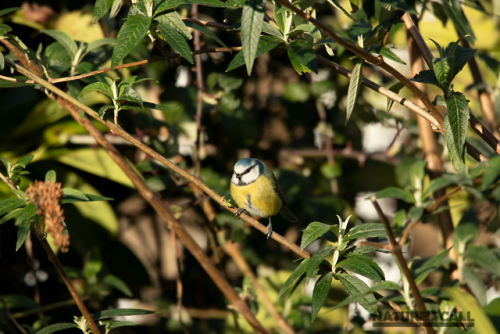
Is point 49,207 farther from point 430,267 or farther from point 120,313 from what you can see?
point 430,267

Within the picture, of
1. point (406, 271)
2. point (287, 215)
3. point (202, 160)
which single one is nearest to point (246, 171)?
point (202, 160)

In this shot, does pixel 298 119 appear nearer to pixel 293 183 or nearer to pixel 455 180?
pixel 293 183

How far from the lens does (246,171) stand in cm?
244

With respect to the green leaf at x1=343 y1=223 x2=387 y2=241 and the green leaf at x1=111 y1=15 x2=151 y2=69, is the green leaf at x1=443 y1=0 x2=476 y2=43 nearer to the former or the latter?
the green leaf at x1=343 y1=223 x2=387 y2=241

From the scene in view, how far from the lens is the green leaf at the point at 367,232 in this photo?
1.37 meters

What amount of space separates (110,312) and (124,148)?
4.60 feet

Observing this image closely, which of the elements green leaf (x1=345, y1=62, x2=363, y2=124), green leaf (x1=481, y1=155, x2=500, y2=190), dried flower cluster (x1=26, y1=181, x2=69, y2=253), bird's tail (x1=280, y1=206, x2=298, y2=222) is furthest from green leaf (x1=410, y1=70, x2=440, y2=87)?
bird's tail (x1=280, y1=206, x2=298, y2=222)

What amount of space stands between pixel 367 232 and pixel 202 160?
1382mm

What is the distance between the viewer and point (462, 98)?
1.21m

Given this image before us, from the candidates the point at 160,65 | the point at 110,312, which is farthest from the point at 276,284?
the point at 160,65

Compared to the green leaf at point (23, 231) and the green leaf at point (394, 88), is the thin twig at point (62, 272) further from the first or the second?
the green leaf at point (394, 88)

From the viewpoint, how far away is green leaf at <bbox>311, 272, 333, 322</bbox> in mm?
1271

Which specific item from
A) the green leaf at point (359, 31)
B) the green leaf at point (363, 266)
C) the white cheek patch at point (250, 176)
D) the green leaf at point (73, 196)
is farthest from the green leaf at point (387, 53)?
the white cheek patch at point (250, 176)

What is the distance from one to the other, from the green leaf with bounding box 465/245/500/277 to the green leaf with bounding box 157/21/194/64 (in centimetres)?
124
